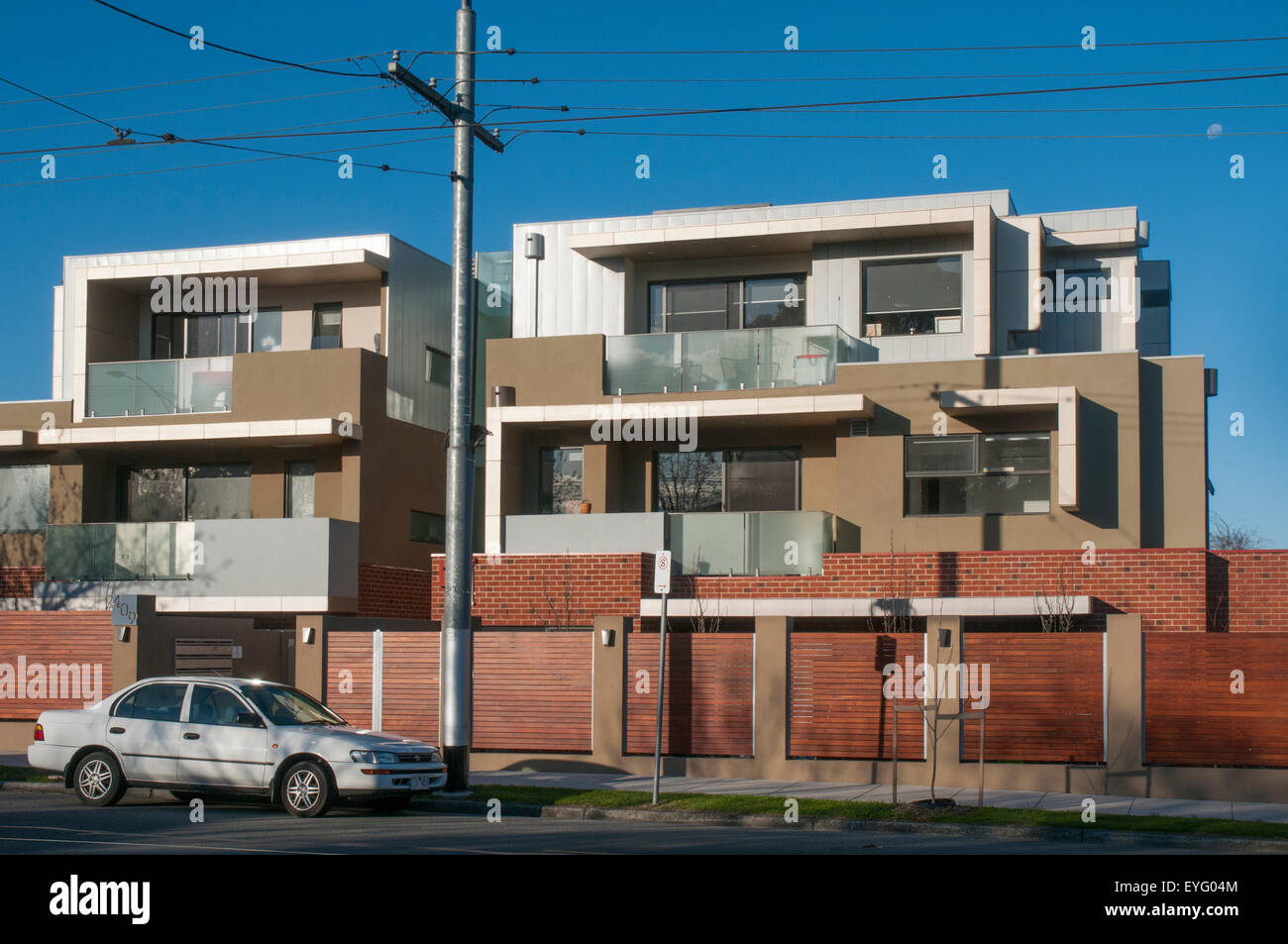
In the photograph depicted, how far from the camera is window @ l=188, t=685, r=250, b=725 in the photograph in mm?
16453

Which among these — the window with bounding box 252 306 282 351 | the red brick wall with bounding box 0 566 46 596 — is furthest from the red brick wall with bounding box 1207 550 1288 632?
the red brick wall with bounding box 0 566 46 596

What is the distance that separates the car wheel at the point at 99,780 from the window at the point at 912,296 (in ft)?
48.9

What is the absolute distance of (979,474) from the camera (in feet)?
78.1

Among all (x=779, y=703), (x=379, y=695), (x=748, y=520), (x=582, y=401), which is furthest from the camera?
(x=582, y=401)

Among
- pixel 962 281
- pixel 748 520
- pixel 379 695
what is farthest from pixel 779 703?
pixel 962 281

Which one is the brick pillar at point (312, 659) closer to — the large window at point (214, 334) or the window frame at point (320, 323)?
the window frame at point (320, 323)

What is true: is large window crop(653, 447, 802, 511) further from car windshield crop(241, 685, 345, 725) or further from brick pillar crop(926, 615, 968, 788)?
car windshield crop(241, 685, 345, 725)

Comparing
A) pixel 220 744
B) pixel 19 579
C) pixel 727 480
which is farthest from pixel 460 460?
pixel 19 579

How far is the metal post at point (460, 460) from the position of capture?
17.9 m

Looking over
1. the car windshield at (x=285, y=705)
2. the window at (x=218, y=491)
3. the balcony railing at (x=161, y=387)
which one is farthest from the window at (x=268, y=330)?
the car windshield at (x=285, y=705)

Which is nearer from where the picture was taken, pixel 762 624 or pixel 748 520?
pixel 762 624

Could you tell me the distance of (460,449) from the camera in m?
18.2
